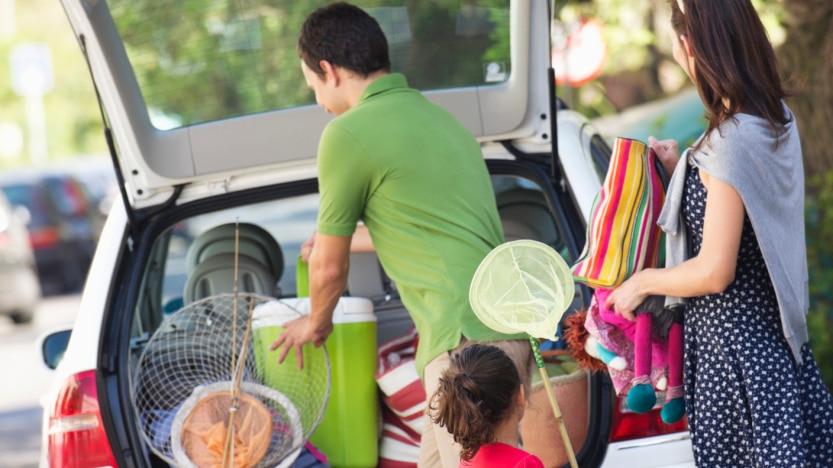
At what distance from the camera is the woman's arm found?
227 cm

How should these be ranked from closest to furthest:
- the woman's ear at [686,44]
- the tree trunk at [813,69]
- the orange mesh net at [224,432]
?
the woman's ear at [686,44]
the orange mesh net at [224,432]
the tree trunk at [813,69]

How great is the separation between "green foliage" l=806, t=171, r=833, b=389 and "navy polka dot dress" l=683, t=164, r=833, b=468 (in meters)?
3.13

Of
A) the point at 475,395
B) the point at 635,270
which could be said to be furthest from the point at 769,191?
the point at 475,395

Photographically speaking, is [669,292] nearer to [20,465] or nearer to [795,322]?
[795,322]

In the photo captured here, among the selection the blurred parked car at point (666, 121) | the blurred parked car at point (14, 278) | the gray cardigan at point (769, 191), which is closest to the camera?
the gray cardigan at point (769, 191)

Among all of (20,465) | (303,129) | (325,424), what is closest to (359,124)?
(303,129)

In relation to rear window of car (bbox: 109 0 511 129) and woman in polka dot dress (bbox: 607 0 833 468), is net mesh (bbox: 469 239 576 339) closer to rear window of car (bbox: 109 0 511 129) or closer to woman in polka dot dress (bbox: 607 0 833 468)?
woman in polka dot dress (bbox: 607 0 833 468)

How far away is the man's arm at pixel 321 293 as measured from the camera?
9.43 ft

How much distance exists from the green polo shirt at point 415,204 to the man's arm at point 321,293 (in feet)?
0.20

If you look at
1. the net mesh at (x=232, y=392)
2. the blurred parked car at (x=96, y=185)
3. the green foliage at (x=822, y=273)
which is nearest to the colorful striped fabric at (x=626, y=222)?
the net mesh at (x=232, y=392)

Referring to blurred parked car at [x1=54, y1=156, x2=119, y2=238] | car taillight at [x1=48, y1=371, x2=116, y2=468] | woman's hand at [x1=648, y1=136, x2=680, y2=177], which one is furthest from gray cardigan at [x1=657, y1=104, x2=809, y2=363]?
blurred parked car at [x1=54, y1=156, x2=119, y2=238]

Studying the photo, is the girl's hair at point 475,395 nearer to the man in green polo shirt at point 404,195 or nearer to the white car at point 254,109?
the man in green polo shirt at point 404,195

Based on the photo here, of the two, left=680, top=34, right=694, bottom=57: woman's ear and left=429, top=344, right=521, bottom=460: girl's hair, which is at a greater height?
left=680, top=34, right=694, bottom=57: woman's ear

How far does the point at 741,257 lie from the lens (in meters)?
2.38
